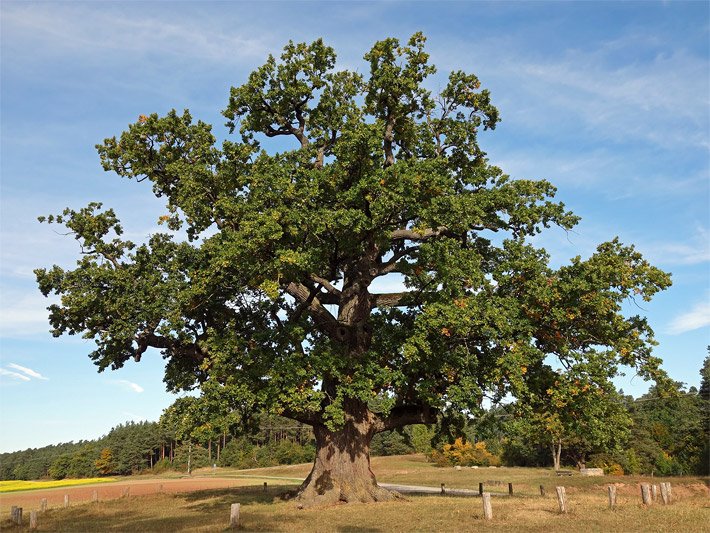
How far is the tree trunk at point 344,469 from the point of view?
1099 inches

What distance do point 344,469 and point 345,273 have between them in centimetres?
1077

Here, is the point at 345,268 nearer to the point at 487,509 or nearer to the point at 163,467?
the point at 487,509

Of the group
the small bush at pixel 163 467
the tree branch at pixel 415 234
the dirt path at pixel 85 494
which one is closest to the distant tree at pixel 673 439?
the tree branch at pixel 415 234

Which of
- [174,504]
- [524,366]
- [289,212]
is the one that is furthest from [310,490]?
[289,212]

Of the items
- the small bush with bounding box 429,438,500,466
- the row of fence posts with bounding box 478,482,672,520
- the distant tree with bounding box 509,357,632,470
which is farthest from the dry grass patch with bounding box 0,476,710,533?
the small bush with bounding box 429,438,500,466

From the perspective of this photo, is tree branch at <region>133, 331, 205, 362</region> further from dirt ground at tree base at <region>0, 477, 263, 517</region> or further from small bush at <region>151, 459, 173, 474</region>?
small bush at <region>151, 459, 173, 474</region>

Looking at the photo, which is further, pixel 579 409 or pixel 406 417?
pixel 406 417

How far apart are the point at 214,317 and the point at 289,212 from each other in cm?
1002

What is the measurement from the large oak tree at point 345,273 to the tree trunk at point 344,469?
0.26 ft

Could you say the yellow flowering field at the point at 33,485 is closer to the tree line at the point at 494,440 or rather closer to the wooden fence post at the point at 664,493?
the tree line at the point at 494,440

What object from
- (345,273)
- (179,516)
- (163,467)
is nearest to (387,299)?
(345,273)

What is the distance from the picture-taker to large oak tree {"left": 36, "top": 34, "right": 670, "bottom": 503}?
24.6 meters

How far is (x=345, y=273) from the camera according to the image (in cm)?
3098

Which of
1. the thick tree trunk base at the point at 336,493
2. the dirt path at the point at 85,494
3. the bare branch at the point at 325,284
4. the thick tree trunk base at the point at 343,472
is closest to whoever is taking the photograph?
the thick tree trunk base at the point at 336,493
